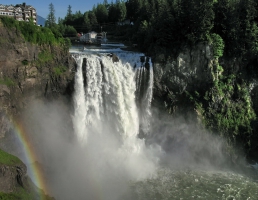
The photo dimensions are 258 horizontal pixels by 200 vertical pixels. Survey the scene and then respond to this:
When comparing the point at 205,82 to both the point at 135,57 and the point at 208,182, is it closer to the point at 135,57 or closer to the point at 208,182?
the point at 135,57

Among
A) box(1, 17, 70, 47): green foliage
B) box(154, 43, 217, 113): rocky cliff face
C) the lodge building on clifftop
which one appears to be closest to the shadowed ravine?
box(154, 43, 217, 113): rocky cliff face

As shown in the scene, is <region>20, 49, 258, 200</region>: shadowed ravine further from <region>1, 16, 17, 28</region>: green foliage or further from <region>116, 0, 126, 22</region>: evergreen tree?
<region>116, 0, 126, 22</region>: evergreen tree

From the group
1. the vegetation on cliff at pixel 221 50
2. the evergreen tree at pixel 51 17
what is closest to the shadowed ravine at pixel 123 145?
the vegetation on cliff at pixel 221 50

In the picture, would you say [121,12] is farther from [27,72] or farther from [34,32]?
[27,72]

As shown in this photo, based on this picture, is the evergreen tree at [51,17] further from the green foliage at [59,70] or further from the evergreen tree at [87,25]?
the green foliage at [59,70]

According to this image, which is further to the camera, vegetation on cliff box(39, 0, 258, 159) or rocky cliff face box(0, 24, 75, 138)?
vegetation on cliff box(39, 0, 258, 159)

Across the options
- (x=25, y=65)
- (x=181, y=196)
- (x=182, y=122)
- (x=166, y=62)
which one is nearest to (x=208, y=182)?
(x=181, y=196)
